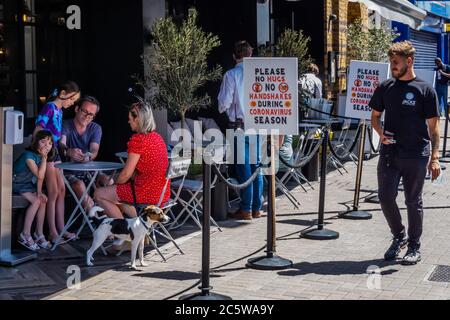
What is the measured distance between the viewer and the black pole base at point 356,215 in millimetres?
8788

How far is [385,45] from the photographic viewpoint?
16.5 meters

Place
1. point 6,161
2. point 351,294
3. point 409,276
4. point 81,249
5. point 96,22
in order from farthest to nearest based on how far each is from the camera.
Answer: point 96,22 → point 81,249 → point 6,161 → point 409,276 → point 351,294

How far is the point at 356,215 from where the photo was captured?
29.0 feet

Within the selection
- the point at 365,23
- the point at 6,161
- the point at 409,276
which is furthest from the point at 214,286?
the point at 365,23

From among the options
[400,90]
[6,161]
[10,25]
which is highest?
[10,25]

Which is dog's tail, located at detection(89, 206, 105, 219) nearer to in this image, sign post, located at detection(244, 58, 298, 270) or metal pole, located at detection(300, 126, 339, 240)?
sign post, located at detection(244, 58, 298, 270)

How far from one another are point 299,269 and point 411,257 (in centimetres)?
99

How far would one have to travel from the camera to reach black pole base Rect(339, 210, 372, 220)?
8.79 meters

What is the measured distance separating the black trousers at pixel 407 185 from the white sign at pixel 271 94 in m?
0.89

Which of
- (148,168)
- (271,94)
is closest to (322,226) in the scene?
(271,94)

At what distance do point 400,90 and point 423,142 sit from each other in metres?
0.49

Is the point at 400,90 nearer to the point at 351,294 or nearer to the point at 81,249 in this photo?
the point at 351,294

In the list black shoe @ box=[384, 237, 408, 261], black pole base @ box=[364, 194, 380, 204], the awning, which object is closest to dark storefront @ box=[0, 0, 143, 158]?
black pole base @ box=[364, 194, 380, 204]

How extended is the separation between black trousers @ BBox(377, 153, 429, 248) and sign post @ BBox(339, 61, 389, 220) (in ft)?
6.90
